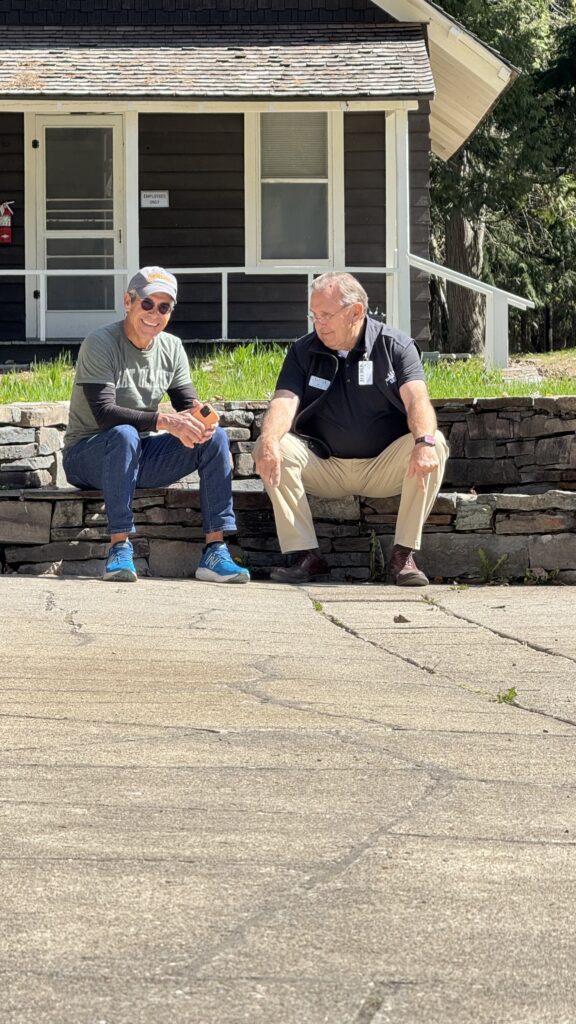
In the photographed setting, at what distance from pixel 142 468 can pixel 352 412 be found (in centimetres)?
100

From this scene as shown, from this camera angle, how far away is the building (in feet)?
45.2

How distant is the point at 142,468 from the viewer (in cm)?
661

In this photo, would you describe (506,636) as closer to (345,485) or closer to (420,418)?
(420,418)

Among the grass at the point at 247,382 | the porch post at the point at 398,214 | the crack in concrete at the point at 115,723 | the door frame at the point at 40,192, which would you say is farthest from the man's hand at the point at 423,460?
the door frame at the point at 40,192

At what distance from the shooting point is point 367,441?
261 inches

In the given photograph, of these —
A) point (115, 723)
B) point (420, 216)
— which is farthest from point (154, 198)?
point (115, 723)

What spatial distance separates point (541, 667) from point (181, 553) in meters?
2.68

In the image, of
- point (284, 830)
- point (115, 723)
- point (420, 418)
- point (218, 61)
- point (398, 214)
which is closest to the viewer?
point (284, 830)

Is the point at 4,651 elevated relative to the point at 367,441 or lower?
lower

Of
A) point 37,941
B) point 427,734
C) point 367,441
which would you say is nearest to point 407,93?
point 367,441

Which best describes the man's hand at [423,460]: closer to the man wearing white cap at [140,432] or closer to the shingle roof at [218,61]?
the man wearing white cap at [140,432]

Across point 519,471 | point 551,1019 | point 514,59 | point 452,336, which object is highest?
point 514,59

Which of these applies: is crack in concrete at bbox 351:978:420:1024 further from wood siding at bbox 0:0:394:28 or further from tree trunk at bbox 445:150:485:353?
tree trunk at bbox 445:150:485:353

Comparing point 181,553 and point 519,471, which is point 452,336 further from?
point 181,553
